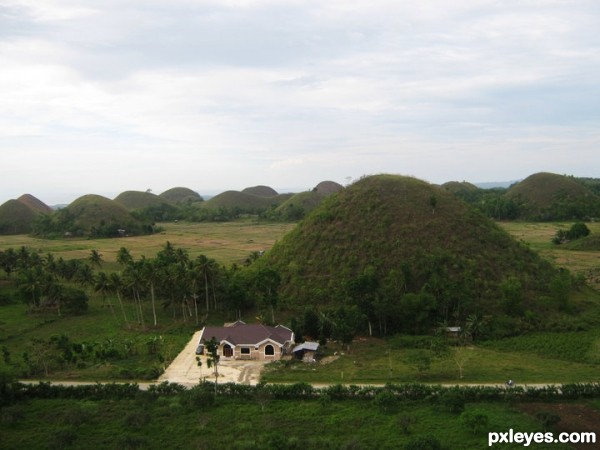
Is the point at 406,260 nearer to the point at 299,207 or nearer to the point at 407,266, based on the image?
the point at 407,266

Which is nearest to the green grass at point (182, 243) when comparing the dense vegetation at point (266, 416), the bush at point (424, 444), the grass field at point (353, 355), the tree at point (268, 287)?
the tree at point (268, 287)

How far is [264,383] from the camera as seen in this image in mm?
32281

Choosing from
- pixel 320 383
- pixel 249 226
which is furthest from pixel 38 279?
pixel 249 226

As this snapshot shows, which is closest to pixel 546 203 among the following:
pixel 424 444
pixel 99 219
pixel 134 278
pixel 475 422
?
pixel 99 219

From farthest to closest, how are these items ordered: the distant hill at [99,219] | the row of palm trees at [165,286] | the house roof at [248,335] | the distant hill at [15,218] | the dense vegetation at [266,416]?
the distant hill at [15,218]
the distant hill at [99,219]
the row of palm trees at [165,286]
the house roof at [248,335]
the dense vegetation at [266,416]

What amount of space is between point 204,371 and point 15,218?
143998mm

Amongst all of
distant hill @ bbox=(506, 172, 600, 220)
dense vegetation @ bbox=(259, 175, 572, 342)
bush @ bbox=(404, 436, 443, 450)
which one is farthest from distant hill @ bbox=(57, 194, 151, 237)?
bush @ bbox=(404, 436, 443, 450)

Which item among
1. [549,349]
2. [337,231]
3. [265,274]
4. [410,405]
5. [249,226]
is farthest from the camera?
[249,226]

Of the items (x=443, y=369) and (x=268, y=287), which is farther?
(x=268, y=287)

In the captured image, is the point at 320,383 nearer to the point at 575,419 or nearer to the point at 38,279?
the point at 575,419

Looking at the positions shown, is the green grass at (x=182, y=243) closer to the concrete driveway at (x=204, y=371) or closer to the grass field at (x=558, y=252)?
the concrete driveway at (x=204, y=371)

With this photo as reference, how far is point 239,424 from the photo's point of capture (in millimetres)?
27203

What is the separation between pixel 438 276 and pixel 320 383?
22175 mm

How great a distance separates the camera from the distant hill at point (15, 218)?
150 m
